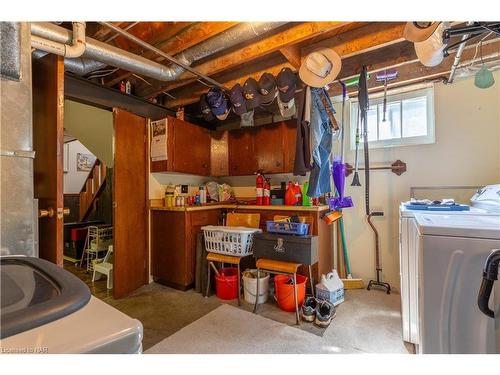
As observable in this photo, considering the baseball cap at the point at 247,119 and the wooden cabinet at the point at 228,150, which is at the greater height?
the baseball cap at the point at 247,119

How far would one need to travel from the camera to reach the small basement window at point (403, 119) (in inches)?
→ 100

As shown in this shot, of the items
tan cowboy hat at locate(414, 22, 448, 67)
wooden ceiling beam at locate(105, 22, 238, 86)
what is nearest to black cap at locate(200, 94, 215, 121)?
wooden ceiling beam at locate(105, 22, 238, 86)

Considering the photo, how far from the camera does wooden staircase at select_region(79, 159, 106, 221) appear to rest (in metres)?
4.32

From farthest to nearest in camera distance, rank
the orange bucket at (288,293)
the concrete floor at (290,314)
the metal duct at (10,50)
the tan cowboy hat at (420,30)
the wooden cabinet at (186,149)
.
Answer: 1. the wooden cabinet at (186,149)
2. the orange bucket at (288,293)
3. the concrete floor at (290,314)
4. the tan cowboy hat at (420,30)
5. the metal duct at (10,50)

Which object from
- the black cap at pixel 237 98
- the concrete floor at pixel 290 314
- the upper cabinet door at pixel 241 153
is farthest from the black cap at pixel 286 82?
the concrete floor at pixel 290 314

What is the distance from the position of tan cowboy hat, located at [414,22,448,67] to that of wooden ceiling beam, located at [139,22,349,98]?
0.53 metres

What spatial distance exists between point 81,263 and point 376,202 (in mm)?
4395

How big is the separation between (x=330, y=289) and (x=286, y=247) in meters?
0.67

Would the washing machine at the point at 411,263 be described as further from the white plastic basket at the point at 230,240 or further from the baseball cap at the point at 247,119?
the baseball cap at the point at 247,119

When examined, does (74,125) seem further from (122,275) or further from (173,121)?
(122,275)

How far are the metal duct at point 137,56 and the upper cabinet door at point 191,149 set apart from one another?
0.88m

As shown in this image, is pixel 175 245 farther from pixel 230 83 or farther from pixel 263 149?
pixel 230 83
